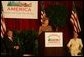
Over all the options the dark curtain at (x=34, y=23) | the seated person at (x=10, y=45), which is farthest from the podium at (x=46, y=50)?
the seated person at (x=10, y=45)

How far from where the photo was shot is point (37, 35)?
3871mm

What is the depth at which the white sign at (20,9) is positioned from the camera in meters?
3.89

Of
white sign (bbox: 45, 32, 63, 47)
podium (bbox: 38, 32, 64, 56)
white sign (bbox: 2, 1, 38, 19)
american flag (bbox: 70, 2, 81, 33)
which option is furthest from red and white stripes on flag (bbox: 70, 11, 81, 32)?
white sign (bbox: 2, 1, 38, 19)

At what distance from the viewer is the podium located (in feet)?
12.7

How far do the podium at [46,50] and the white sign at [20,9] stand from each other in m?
0.29

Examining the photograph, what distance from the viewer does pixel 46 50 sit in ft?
12.8

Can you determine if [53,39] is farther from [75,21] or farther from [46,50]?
[75,21]

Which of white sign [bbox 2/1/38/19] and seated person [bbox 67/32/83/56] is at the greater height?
white sign [bbox 2/1/38/19]

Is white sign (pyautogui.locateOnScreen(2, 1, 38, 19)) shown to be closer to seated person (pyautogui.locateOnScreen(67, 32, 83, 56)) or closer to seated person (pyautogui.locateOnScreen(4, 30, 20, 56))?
seated person (pyautogui.locateOnScreen(4, 30, 20, 56))

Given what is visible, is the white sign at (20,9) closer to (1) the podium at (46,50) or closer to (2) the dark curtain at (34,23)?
(2) the dark curtain at (34,23)

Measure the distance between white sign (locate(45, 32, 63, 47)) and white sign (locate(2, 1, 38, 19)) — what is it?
0.29 m

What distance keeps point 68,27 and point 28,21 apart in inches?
20.7

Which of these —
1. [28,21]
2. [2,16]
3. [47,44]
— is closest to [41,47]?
[47,44]

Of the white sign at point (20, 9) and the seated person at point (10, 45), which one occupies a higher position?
the white sign at point (20, 9)
